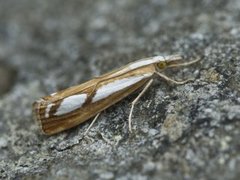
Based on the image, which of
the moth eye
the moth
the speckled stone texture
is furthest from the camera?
the moth eye

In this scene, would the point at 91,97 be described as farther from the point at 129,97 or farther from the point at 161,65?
the point at 161,65

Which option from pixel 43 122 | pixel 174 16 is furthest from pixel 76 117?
pixel 174 16

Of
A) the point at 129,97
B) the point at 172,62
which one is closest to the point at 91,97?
the point at 129,97

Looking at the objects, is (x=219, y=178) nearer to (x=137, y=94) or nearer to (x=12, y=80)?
(x=137, y=94)

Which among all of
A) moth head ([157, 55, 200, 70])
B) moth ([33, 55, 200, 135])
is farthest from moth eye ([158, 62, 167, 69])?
moth ([33, 55, 200, 135])

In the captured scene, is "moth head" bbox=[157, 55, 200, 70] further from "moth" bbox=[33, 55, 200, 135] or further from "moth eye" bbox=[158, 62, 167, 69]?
"moth" bbox=[33, 55, 200, 135]

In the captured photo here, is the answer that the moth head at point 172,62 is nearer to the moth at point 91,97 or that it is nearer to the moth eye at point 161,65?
the moth eye at point 161,65
